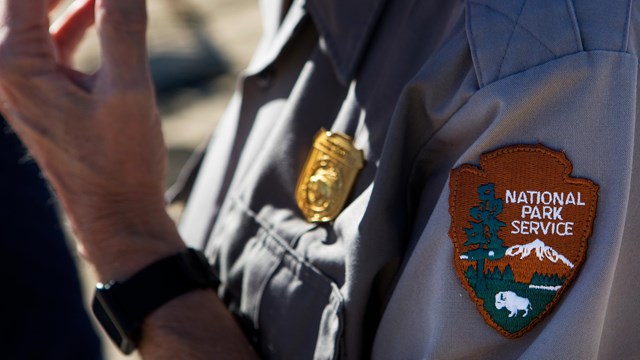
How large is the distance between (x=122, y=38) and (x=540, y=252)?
0.63 m

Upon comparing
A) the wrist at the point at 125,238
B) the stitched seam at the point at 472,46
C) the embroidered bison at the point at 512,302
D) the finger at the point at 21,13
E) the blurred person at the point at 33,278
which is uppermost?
the stitched seam at the point at 472,46

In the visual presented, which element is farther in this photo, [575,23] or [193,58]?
[193,58]

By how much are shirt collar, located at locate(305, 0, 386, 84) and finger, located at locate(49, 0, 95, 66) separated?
39 cm

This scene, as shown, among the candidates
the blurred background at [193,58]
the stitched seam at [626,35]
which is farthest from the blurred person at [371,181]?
the blurred background at [193,58]

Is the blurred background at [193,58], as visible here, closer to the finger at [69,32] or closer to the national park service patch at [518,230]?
the finger at [69,32]

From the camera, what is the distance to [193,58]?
194 inches

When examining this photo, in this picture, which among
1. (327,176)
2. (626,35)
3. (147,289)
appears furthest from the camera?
(147,289)

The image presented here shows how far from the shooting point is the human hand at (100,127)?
1.23m

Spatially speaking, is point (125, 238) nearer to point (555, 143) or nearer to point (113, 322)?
point (113, 322)

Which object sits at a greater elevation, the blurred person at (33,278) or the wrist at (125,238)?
the wrist at (125,238)

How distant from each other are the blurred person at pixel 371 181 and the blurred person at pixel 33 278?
415 mm

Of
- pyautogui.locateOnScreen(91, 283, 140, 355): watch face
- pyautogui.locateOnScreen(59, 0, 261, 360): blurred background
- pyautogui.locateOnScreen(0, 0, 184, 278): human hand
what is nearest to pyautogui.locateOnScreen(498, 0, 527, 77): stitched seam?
pyautogui.locateOnScreen(0, 0, 184, 278): human hand

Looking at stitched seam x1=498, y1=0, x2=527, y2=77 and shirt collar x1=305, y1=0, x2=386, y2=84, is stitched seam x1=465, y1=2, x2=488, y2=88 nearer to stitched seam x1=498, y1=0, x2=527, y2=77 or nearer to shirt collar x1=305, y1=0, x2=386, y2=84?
stitched seam x1=498, y1=0, x2=527, y2=77

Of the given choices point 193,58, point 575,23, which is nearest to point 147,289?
point 575,23
